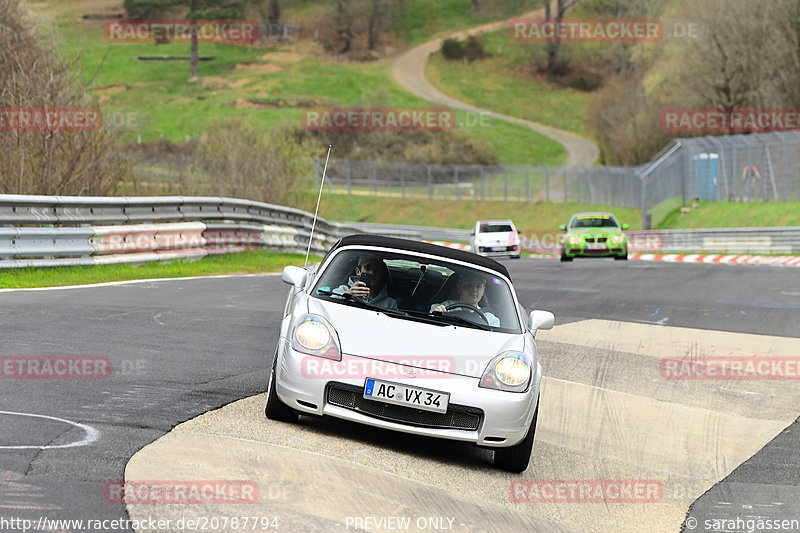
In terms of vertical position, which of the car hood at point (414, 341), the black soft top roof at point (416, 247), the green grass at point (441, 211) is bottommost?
the green grass at point (441, 211)

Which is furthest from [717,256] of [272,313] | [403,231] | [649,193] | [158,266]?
[272,313]

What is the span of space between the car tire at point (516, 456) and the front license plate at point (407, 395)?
567 mm

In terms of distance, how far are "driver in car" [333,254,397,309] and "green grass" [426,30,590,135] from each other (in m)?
98.5

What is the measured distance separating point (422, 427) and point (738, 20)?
49.3 metres

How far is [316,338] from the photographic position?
23.9ft

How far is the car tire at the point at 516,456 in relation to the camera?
7258mm

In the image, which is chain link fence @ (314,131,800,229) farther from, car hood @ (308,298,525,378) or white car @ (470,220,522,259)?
car hood @ (308,298,525,378)

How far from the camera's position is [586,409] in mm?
9570

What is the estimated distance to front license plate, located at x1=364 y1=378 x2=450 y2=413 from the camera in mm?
7023
